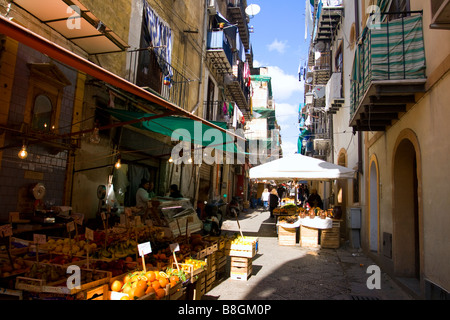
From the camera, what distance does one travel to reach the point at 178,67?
45.3ft

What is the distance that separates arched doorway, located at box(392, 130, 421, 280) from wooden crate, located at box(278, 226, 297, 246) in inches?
172

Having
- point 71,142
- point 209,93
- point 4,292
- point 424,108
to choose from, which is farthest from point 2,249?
point 209,93

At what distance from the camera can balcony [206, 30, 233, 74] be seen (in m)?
17.5

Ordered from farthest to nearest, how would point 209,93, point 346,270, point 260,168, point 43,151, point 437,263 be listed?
point 209,93 < point 260,168 < point 346,270 < point 43,151 < point 437,263

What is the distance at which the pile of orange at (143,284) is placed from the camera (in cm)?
354

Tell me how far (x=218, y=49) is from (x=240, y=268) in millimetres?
13578

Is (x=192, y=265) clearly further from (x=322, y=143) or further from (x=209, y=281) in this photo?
(x=322, y=143)

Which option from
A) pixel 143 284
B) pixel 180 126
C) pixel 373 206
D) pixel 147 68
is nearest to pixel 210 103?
pixel 147 68

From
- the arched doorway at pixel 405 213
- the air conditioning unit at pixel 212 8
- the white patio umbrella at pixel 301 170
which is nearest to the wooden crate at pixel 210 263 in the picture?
the arched doorway at pixel 405 213

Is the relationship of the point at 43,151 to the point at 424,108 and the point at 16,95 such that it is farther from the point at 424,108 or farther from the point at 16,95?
the point at 424,108

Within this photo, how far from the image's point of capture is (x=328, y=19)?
15.2 m

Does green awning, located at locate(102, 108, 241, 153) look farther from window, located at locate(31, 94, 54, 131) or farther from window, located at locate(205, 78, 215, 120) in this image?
window, located at locate(205, 78, 215, 120)

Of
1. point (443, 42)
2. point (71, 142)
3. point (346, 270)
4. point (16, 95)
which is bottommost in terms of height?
point (346, 270)

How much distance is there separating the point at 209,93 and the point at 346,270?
44.0ft
